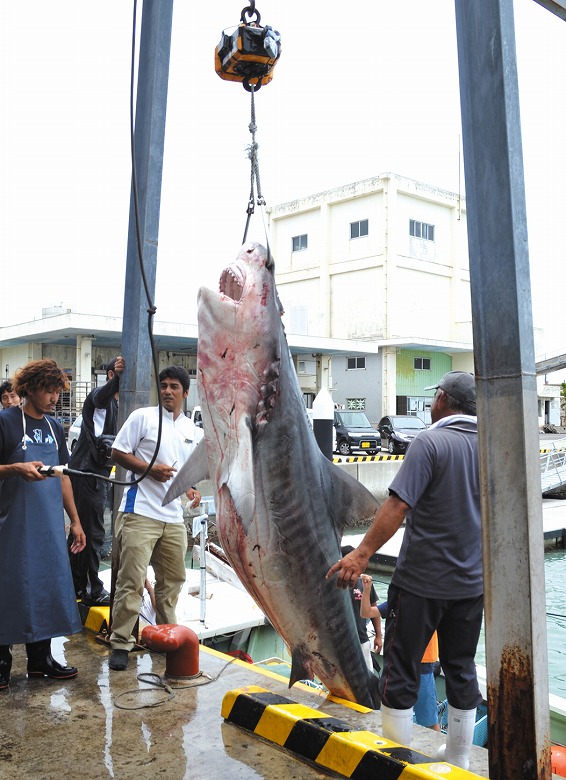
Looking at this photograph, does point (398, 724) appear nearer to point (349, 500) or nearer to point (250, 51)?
point (349, 500)

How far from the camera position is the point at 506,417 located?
2549mm

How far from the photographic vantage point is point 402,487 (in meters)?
3.00

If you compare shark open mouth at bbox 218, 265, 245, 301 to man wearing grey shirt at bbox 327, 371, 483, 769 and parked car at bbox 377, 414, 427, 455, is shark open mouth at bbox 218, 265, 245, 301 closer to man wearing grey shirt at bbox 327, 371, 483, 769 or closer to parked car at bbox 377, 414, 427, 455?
man wearing grey shirt at bbox 327, 371, 483, 769

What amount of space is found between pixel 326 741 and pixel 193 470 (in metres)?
1.35

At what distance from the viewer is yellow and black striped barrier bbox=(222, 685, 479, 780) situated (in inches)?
107

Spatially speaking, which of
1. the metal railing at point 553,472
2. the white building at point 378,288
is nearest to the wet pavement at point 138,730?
the metal railing at point 553,472

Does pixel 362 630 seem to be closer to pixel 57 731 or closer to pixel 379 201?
pixel 57 731

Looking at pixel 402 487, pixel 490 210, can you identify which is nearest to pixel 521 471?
pixel 402 487

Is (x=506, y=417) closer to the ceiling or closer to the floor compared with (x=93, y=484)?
closer to the ceiling

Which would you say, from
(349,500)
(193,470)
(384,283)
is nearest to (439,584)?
(349,500)

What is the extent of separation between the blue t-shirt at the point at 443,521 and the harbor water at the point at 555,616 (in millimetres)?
3638

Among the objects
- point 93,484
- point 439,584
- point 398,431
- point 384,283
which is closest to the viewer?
point 439,584

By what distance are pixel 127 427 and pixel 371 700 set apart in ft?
7.18

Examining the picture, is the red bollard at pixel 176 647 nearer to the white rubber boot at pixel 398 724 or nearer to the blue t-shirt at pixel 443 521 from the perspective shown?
the white rubber boot at pixel 398 724
